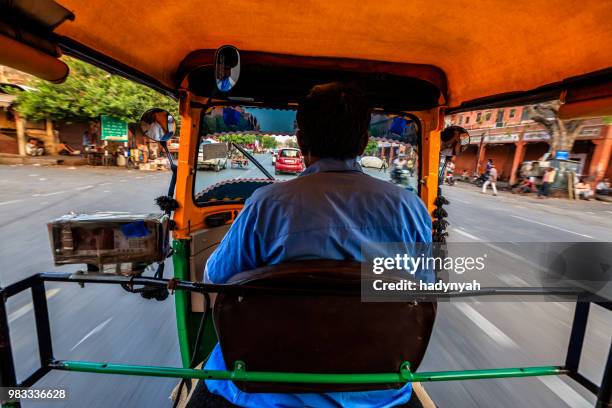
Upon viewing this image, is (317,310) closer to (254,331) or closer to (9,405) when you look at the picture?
(254,331)

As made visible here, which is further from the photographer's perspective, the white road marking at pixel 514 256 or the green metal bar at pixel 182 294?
the white road marking at pixel 514 256

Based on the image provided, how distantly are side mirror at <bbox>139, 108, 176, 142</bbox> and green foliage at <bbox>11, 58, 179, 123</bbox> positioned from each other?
18.5 m

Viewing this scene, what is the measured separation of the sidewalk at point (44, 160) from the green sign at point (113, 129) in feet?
12.9

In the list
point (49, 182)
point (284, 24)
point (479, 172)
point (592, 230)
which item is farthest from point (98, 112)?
point (479, 172)

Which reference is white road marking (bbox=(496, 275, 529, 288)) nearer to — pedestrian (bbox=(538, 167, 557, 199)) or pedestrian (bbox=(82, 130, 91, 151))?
pedestrian (bbox=(538, 167, 557, 199))

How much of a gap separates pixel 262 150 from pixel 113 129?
22137 millimetres

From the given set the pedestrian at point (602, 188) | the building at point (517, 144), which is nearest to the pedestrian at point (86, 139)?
the building at point (517, 144)

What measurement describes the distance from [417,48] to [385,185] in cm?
126

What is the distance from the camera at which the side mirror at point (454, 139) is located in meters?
2.59

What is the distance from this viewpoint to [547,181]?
58.0ft

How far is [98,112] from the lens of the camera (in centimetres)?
2002

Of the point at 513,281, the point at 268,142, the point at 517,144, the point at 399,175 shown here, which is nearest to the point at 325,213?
the point at 268,142

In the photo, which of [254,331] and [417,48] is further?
[417,48]

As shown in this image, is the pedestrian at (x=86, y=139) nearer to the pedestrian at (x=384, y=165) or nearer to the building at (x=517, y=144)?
the building at (x=517, y=144)
